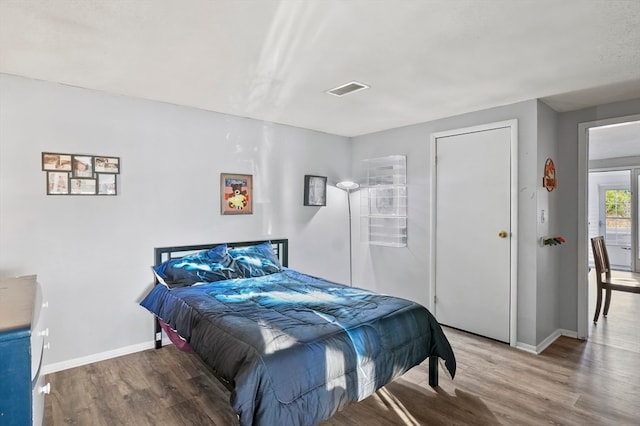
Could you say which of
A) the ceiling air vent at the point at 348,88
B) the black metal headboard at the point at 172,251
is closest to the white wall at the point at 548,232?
the ceiling air vent at the point at 348,88

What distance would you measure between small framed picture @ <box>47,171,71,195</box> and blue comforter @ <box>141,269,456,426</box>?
1.25 meters

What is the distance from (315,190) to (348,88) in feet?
6.15

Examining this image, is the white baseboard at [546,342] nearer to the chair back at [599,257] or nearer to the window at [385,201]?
the chair back at [599,257]

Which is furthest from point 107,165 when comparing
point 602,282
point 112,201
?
point 602,282

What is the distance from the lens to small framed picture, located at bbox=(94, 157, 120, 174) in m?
3.16

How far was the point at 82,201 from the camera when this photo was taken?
310 centimetres

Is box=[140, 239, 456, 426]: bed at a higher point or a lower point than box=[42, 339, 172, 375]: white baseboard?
higher

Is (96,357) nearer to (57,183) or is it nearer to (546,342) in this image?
(57,183)

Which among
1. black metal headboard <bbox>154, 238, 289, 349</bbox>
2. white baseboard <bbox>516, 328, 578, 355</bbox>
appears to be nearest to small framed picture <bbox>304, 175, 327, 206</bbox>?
black metal headboard <bbox>154, 238, 289, 349</bbox>

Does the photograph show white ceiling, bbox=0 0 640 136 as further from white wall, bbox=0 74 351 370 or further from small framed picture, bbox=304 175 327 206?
small framed picture, bbox=304 175 327 206

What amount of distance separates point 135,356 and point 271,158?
102 inches

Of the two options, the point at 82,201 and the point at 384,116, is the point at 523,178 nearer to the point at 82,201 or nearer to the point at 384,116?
the point at 384,116

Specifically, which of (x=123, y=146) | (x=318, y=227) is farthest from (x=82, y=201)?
(x=318, y=227)

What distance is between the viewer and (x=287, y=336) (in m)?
2.01
